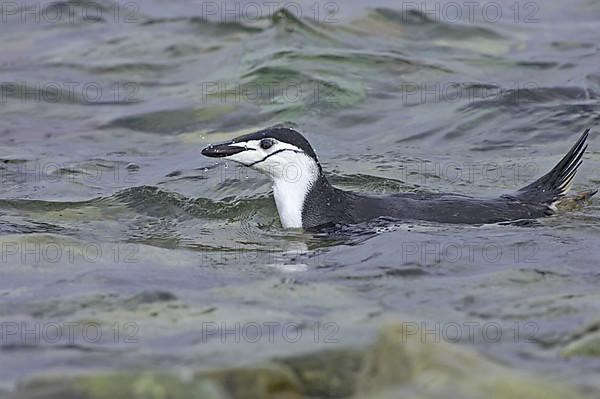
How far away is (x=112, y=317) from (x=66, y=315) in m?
0.24

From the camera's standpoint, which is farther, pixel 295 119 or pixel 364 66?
pixel 364 66

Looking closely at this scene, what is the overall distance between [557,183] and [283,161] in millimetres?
1970

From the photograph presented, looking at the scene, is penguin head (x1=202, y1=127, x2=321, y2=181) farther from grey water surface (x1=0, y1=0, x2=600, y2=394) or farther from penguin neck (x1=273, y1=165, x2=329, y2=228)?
grey water surface (x1=0, y1=0, x2=600, y2=394)

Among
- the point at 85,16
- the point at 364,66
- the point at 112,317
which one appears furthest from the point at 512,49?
the point at 112,317

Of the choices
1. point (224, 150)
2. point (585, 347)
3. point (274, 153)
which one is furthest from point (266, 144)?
point (585, 347)

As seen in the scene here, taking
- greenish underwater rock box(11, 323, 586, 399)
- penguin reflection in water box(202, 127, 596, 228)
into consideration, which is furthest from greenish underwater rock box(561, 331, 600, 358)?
penguin reflection in water box(202, 127, 596, 228)

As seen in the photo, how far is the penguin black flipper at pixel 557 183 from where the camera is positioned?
8.50 m

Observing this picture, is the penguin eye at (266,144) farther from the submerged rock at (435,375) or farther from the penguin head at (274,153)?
the submerged rock at (435,375)

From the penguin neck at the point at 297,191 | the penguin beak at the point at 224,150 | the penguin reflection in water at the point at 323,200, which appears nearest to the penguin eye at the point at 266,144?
the penguin reflection in water at the point at 323,200

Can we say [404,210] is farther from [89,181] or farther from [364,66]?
[364,66]

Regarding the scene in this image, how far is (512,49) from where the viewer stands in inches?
541

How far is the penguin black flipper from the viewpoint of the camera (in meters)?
8.50

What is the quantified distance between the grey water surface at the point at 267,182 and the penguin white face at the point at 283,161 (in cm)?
25

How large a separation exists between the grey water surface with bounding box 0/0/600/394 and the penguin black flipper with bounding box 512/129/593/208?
0.67ft
